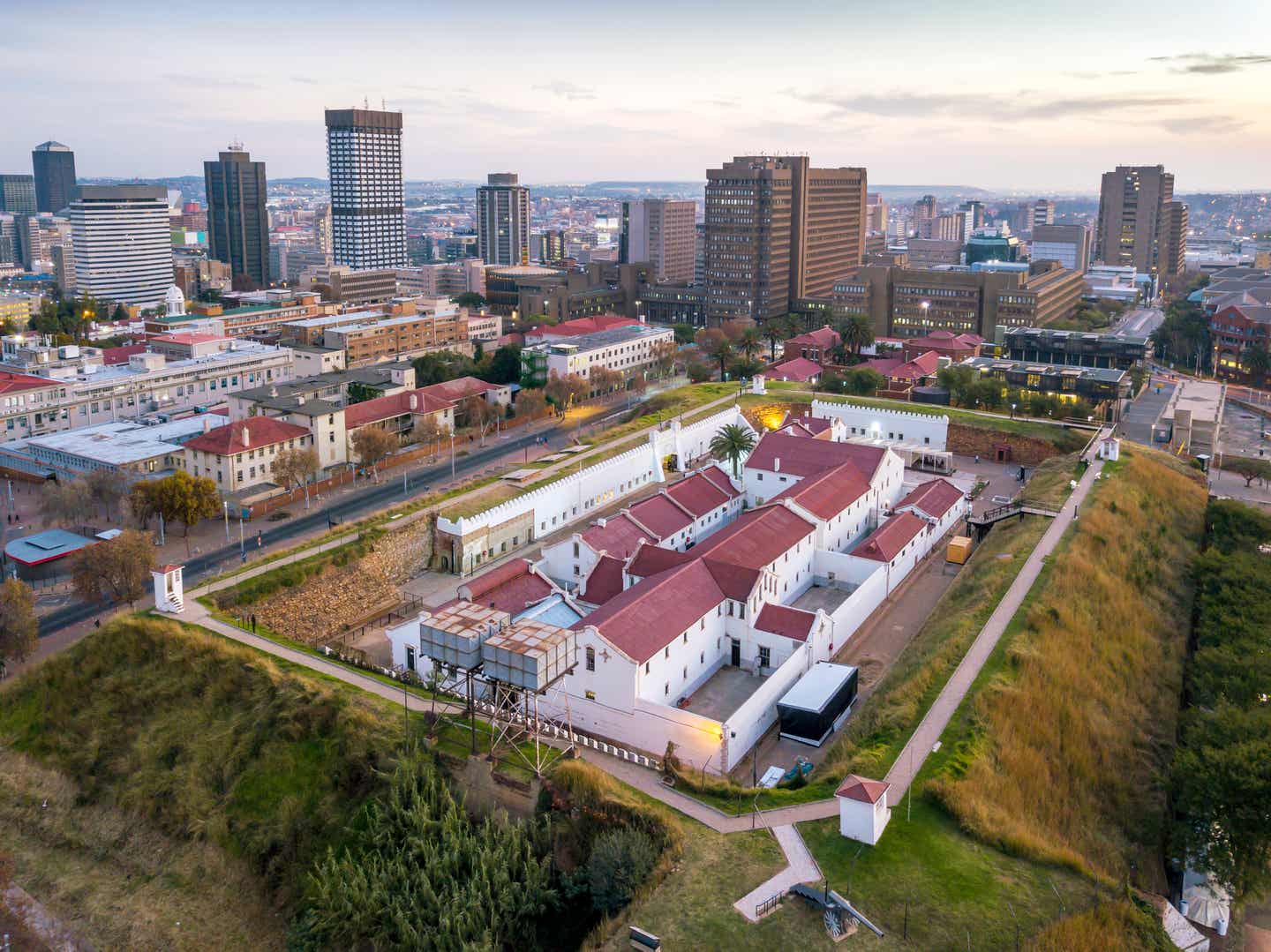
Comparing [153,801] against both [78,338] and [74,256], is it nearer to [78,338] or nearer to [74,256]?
[78,338]

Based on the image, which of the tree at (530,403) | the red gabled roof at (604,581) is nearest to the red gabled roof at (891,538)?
the red gabled roof at (604,581)

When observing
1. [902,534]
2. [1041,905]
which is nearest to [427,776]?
[1041,905]

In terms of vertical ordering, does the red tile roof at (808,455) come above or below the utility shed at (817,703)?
above

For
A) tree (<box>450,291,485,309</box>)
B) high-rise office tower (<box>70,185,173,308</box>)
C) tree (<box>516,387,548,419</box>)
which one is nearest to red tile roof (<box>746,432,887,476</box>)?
tree (<box>516,387,548,419</box>)

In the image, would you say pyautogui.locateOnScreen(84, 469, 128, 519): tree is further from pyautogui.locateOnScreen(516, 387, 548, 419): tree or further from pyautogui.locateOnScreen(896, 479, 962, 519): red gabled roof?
pyautogui.locateOnScreen(896, 479, 962, 519): red gabled roof

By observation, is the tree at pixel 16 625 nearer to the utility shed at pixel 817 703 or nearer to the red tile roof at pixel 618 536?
the red tile roof at pixel 618 536

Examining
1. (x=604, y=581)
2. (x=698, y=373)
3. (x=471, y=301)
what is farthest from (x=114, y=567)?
(x=471, y=301)
